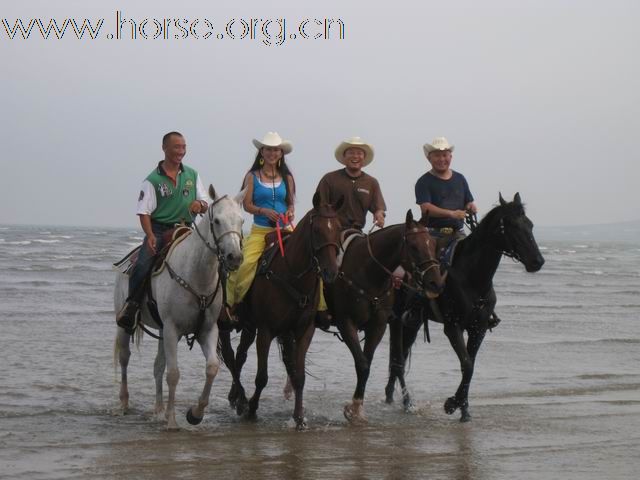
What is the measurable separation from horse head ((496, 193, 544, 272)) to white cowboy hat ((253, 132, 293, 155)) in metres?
2.22

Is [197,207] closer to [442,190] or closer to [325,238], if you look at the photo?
[325,238]

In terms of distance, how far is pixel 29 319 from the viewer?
1919 cm

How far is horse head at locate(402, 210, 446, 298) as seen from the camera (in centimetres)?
946

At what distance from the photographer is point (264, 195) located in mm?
10383

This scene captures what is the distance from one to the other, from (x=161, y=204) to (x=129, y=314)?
1.11 metres

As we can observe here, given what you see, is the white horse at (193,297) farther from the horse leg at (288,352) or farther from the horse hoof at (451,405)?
the horse hoof at (451,405)

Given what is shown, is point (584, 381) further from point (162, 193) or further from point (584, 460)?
point (162, 193)

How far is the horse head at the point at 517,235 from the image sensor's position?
998 centimetres

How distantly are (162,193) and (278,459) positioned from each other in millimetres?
3007

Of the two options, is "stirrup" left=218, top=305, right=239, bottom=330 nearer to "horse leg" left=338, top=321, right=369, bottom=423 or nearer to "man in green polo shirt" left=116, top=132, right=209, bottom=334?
"man in green polo shirt" left=116, top=132, right=209, bottom=334

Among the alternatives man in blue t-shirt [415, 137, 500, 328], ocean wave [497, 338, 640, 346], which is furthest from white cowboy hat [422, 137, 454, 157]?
ocean wave [497, 338, 640, 346]

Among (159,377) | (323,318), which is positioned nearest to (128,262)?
(159,377)

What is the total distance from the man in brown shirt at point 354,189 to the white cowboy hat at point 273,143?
555mm

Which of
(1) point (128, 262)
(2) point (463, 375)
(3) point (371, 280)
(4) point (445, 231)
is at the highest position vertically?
(4) point (445, 231)
